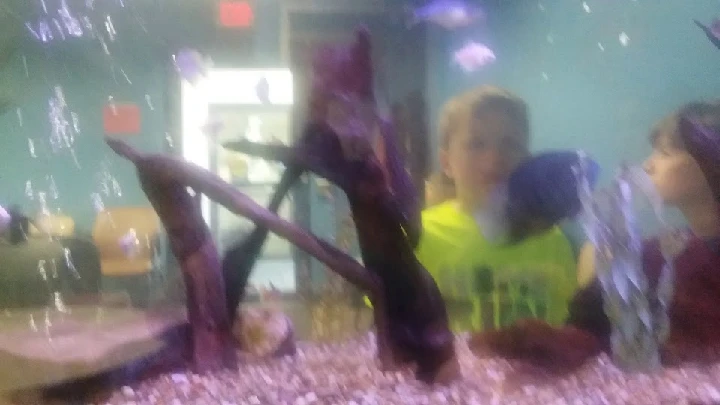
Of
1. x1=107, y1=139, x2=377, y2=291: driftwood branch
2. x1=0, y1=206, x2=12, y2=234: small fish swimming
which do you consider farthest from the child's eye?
x1=0, y1=206, x2=12, y2=234: small fish swimming

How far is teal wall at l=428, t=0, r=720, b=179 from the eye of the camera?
1368mm

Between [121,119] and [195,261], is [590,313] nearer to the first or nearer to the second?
[195,261]

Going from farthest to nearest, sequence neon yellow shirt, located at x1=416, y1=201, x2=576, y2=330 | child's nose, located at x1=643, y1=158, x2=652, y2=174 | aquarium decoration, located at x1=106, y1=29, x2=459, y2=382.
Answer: child's nose, located at x1=643, y1=158, x2=652, y2=174
neon yellow shirt, located at x1=416, y1=201, x2=576, y2=330
aquarium decoration, located at x1=106, y1=29, x2=459, y2=382

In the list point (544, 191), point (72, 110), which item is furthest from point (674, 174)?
point (72, 110)

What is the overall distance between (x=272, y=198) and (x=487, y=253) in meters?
0.52

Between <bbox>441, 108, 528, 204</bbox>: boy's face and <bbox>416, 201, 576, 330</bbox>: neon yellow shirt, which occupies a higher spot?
<bbox>441, 108, 528, 204</bbox>: boy's face

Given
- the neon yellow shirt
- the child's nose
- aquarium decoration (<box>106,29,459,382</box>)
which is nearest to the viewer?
aquarium decoration (<box>106,29,459,382</box>)

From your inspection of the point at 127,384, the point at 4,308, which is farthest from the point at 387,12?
the point at 4,308

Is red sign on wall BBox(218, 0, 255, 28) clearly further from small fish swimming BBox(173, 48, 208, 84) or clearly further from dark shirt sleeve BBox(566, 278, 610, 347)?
dark shirt sleeve BBox(566, 278, 610, 347)

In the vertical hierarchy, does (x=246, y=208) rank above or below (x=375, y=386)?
above

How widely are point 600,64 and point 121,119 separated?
119 centimetres

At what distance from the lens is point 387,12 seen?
4.27ft

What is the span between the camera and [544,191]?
4.41 feet

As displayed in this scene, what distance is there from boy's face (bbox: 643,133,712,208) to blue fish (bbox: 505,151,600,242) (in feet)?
0.69
